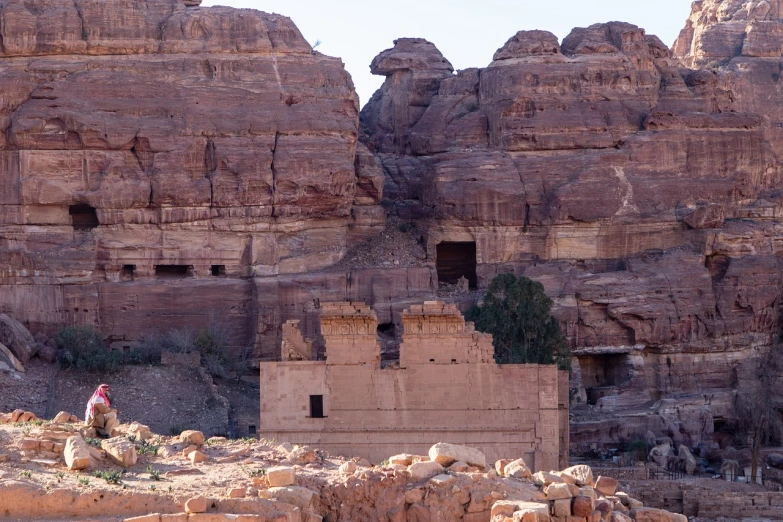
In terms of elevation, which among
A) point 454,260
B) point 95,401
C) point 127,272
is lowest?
point 95,401

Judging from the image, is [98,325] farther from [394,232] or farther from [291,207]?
[394,232]

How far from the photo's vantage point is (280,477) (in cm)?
2447

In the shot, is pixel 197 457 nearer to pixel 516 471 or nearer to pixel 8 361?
pixel 516 471

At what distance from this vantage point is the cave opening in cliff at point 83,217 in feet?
168

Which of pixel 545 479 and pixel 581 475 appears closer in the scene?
pixel 545 479

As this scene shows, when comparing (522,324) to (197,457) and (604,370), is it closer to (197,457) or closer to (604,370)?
(604,370)

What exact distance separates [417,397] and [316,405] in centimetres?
224

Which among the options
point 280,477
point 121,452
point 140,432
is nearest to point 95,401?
point 140,432

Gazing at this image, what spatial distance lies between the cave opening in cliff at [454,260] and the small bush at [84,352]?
13517 millimetres

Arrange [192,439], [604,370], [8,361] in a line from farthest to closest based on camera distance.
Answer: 1. [604,370]
2. [8,361]
3. [192,439]

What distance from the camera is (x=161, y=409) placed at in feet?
142

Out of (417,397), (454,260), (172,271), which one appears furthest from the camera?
(454,260)

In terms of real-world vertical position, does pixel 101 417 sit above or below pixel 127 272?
below

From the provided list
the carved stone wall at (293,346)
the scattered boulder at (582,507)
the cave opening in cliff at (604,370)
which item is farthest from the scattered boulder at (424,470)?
the cave opening in cliff at (604,370)
